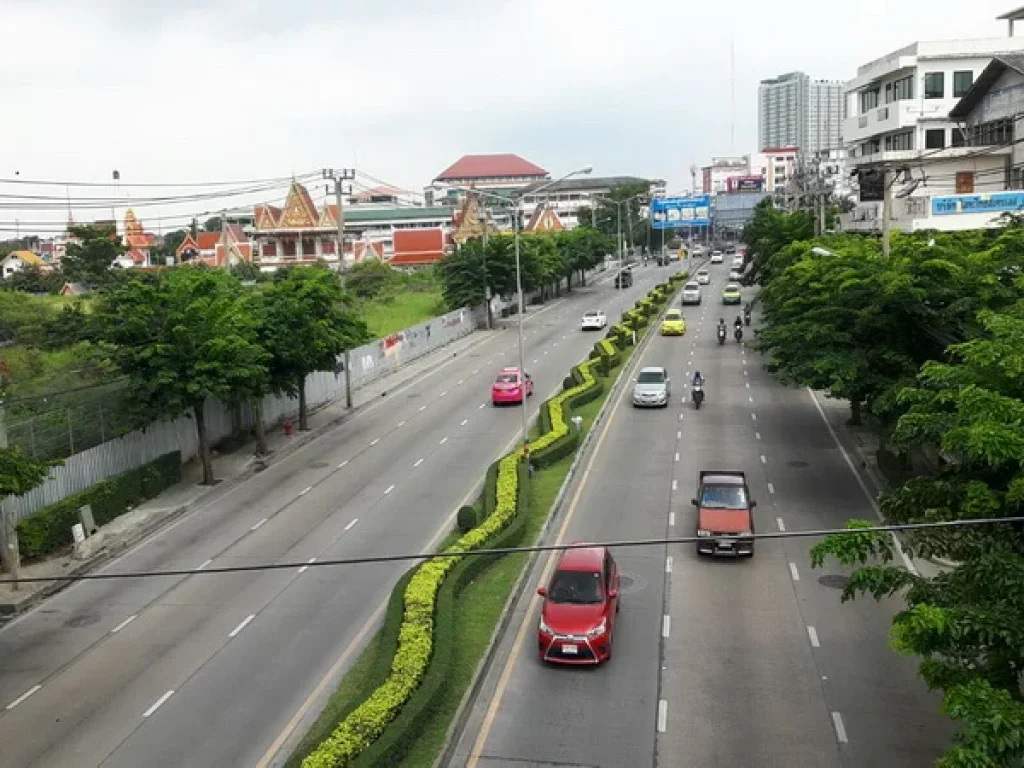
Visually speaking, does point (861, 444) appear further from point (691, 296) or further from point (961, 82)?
point (691, 296)

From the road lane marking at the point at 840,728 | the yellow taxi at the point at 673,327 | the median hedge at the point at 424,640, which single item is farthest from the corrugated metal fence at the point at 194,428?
the road lane marking at the point at 840,728

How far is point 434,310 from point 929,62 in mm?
36649

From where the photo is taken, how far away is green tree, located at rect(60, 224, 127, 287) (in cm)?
7181

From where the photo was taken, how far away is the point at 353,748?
1299 centimetres

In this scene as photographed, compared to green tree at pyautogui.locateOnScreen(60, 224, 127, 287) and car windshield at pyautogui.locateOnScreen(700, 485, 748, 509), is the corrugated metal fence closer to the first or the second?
car windshield at pyautogui.locateOnScreen(700, 485, 748, 509)

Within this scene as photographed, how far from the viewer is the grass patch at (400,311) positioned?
65.7 m

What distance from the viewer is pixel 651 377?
133 ft

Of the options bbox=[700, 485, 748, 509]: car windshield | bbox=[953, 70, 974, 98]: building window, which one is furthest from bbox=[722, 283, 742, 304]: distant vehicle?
bbox=[700, 485, 748, 509]: car windshield

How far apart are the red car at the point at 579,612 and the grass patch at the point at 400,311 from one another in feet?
141

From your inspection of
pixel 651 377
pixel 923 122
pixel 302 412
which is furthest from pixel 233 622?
pixel 923 122

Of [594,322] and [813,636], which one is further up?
[594,322]

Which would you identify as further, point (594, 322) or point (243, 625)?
point (594, 322)

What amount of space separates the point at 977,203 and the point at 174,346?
1385 inches

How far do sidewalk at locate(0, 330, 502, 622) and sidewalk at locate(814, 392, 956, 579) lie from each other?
752 inches
